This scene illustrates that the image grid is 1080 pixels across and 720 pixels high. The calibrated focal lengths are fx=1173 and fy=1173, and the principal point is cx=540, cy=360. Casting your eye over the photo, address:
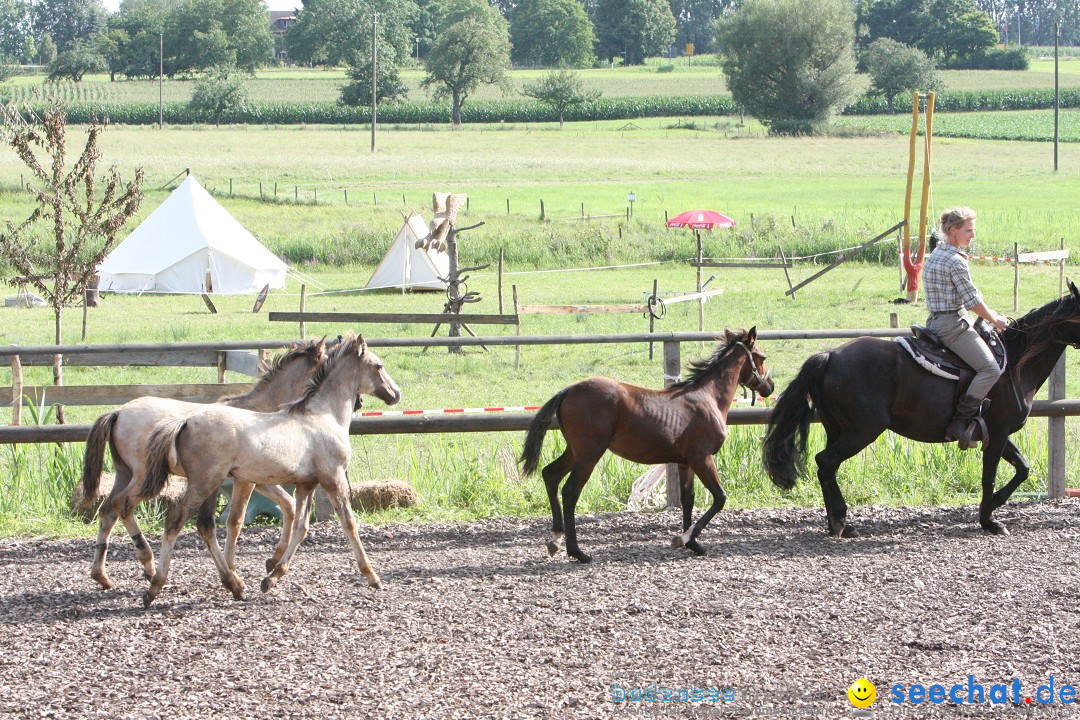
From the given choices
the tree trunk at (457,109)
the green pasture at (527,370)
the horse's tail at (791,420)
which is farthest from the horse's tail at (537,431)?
the tree trunk at (457,109)

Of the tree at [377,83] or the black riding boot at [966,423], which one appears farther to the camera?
the tree at [377,83]

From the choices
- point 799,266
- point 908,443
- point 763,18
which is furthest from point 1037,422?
point 763,18

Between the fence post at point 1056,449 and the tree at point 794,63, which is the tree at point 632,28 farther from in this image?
the fence post at point 1056,449

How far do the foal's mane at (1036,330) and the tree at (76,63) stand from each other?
12192cm

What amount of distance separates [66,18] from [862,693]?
173 meters

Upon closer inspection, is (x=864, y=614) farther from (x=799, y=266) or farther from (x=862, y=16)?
(x=862, y=16)

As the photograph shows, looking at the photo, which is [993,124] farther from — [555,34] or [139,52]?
[139,52]

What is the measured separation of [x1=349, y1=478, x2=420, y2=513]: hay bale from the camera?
8.42 m

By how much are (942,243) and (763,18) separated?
3532 inches

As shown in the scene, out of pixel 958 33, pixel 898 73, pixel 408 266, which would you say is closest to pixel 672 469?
pixel 408 266

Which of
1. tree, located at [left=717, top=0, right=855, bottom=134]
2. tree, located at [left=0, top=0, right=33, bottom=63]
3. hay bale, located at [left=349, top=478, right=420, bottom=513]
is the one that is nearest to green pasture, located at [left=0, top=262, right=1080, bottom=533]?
hay bale, located at [left=349, top=478, right=420, bottom=513]

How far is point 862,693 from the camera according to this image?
15.6ft

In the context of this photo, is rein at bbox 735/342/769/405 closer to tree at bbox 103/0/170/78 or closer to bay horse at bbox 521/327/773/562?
bay horse at bbox 521/327/773/562

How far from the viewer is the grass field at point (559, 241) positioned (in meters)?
9.13
